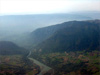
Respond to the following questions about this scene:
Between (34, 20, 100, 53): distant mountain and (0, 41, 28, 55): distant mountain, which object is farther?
(34, 20, 100, 53): distant mountain

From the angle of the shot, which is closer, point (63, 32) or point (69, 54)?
point (69, 54)

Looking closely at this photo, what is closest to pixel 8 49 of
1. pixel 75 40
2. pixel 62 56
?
pixel 62 56

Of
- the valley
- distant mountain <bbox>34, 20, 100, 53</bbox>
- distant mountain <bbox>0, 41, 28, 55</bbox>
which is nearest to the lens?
the valley

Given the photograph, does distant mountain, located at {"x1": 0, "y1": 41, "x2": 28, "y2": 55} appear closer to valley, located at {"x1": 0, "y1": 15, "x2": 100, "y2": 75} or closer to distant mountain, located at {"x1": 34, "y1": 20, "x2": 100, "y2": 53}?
valley, located at {"x1": 0, "y1": 15, "x2": 100, "y2": 75}

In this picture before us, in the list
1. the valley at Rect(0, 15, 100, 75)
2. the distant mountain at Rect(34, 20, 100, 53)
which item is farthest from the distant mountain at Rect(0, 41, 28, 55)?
the distant mountain at Rect(34, 20, 100, 53)

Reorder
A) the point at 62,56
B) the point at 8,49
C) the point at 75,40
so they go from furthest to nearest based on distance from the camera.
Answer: the point at 75,40
the point at 8,49
the point at 62,56

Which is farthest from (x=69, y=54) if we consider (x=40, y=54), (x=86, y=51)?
(x=40, y=54)

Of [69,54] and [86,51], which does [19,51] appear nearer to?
[69,54]

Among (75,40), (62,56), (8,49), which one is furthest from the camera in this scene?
(75,40)

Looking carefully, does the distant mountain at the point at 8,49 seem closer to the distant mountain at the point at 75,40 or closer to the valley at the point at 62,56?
the valley at the point at 62,56

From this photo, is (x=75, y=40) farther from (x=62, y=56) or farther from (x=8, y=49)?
(x=8, y=49)

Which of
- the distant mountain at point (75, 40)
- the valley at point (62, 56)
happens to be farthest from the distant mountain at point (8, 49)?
the distant mountain at point (75, 40)
